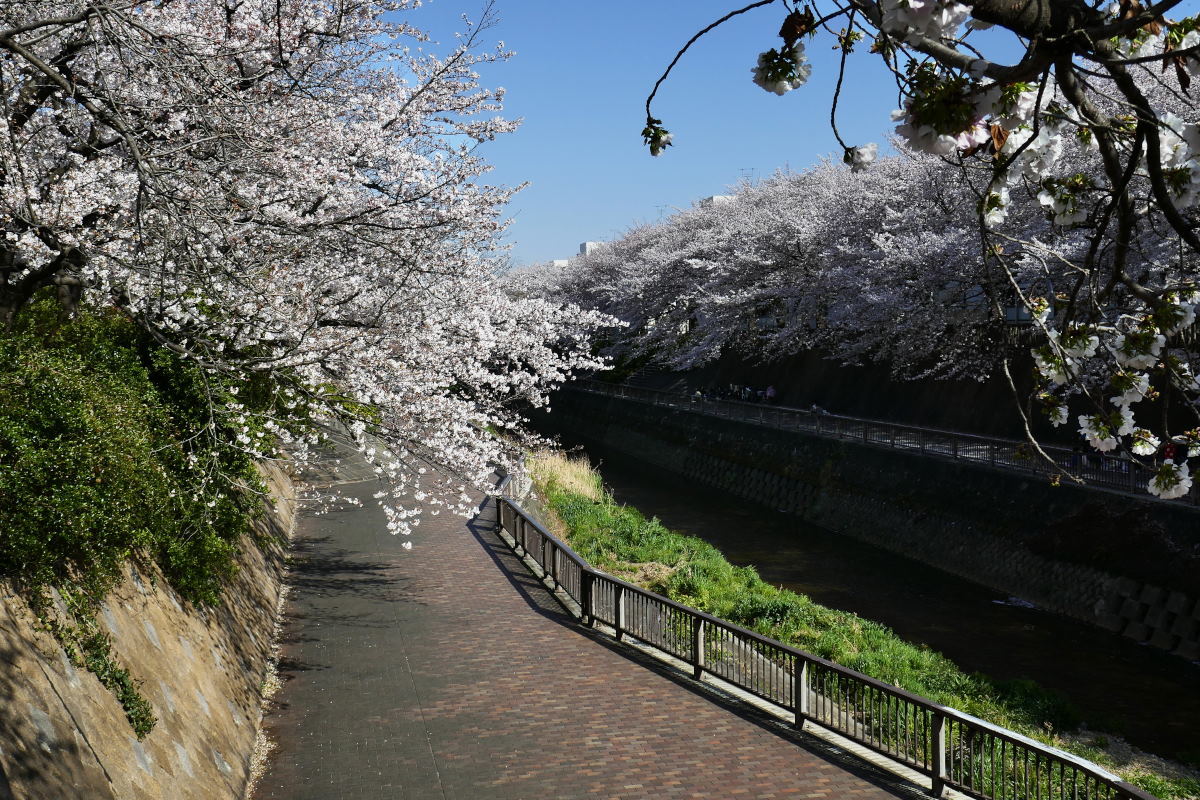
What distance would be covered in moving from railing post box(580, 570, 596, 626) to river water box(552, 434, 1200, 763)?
635 centimetres

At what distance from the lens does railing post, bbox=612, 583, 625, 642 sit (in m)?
12.8

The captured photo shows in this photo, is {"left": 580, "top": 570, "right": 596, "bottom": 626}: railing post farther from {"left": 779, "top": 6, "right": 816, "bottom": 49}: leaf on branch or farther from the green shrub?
{"left": 779, "top": 6, "right": 816, "bottom": 49}: leaf on branch

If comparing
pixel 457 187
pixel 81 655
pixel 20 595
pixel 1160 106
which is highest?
pixel 1160 106

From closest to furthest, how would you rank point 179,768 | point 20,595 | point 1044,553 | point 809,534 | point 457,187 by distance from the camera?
point 20,595 < point 179,768 < point 457,187 < point 1044,553 < point 809,534

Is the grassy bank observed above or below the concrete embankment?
below

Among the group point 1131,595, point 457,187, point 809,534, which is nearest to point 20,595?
point 457,187

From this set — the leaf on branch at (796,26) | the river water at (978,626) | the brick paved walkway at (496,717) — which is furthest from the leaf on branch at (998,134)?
the river water at (978,626)

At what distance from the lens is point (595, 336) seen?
62312 mm

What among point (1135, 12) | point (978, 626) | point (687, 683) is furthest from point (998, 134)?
point (978, 626)

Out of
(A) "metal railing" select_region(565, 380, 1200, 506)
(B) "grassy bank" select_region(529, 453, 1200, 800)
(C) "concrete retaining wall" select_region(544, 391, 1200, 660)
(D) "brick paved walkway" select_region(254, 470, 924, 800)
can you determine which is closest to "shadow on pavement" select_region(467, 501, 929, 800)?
(D) "brick paved walkway" select_region(254, 470, 924, 800)

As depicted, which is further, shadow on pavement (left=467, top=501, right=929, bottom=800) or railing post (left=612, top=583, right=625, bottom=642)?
railing post (left=612, top=583, right=625, bottom=642)

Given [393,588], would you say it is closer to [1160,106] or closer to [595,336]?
[1160,106]

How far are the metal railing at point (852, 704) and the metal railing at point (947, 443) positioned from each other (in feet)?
9.22

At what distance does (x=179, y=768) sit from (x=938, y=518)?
19879 mm
